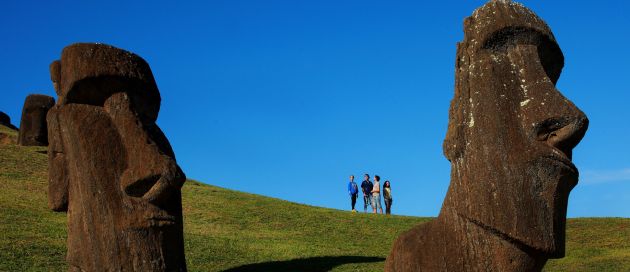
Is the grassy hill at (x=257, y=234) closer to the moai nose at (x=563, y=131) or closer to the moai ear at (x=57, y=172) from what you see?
the moai ear at (x=57, y=172)

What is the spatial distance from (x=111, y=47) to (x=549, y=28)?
5472mm

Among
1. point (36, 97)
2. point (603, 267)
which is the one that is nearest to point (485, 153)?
point (603, 267)

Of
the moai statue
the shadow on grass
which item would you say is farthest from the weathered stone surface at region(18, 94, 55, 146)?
the moai statue

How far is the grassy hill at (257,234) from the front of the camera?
16719 millimetres

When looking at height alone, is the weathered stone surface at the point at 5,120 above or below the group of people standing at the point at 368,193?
above

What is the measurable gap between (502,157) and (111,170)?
4.76 metres

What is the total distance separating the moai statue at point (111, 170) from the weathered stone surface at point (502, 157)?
320 centimetres

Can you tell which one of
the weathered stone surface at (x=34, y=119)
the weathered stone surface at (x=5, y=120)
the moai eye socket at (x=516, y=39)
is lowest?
the moai eye socket at (x=516, y=39)

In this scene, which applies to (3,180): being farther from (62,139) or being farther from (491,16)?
(491,16)

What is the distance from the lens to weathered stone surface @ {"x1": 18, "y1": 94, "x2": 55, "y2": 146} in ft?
107

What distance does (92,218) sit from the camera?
8977 mm

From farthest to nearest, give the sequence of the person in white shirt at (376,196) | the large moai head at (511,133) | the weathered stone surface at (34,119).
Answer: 1. the weathered stone surface at (34,119)
2. the person in white shirt at (376,196)
3. the large moai head at (511,133)

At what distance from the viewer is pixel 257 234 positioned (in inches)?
866

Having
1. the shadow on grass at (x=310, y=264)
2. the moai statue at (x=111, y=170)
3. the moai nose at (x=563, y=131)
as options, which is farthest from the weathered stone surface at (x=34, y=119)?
the moai nose at (x=563, y=131)
